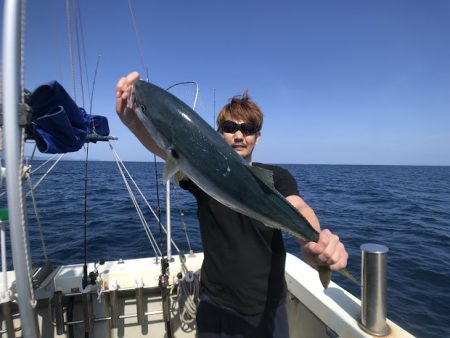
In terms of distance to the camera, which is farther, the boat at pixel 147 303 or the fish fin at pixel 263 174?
the boat at pixel 147 303

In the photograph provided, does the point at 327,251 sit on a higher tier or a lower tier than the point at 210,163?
lower

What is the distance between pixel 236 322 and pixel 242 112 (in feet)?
6.36

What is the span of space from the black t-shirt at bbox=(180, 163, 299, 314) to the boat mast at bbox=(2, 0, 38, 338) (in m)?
1.35

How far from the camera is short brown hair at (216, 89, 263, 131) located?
2.88 m

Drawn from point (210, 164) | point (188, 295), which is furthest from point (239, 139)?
point (188, 295)

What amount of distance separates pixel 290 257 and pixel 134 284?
2.65 meters

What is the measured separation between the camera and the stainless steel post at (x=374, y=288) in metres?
2.94

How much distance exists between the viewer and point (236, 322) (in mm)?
2645

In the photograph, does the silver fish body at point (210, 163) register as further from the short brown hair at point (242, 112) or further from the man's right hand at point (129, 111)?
the short brown hair at point (242, 112)

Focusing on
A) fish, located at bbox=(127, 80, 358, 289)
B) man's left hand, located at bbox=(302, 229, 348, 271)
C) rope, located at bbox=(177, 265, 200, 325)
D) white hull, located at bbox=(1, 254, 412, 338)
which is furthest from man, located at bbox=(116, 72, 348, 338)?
rope, located at bbox=(177, 265, 200, 325)

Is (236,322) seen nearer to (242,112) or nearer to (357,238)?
(242,112)

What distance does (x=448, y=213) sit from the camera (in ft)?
64.7

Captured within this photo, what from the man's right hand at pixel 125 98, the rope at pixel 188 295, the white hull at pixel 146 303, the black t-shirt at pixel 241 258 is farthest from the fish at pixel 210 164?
the rope at pixel 188 295

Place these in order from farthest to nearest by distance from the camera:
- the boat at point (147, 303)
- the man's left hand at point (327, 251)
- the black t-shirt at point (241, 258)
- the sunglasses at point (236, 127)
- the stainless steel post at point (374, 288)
Answer: the boat at point (147, 303)
the stainless steel post at point (374, 288)
the sunglasses at point (236, 127)
the black t-shirt at point (241, 258)
the man's left hand at point (327, 251)
